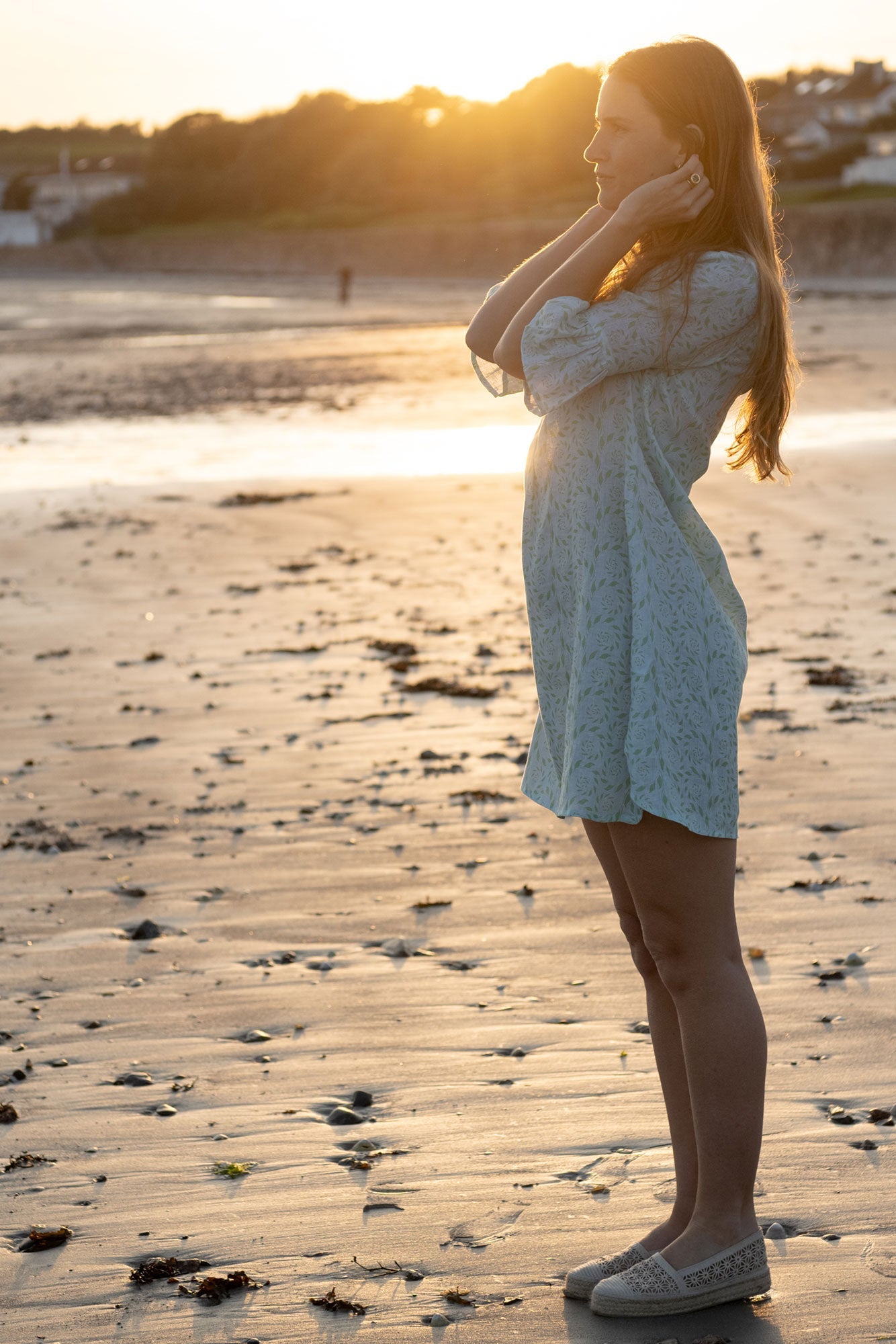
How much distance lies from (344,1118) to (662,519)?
1731 millimetres

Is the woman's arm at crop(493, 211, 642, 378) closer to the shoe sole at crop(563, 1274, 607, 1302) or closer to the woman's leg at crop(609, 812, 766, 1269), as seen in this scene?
the woman's leg at crop(609, 812, 766, 1269)

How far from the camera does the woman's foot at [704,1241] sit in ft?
8.41

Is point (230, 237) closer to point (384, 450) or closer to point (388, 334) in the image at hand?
point (388, 334)

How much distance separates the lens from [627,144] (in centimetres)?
239

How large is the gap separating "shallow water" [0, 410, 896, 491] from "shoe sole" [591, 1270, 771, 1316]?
39.0 ft

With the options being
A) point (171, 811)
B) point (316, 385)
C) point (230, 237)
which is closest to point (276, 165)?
point (230, 237)

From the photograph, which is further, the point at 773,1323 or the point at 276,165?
the point at 276,165

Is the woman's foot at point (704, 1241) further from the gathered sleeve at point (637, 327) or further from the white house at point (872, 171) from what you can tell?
the white house at point (872, 171)

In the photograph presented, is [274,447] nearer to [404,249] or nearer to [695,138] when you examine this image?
[695,138]

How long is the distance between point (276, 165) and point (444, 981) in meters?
103

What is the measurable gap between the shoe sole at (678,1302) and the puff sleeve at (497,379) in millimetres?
1646

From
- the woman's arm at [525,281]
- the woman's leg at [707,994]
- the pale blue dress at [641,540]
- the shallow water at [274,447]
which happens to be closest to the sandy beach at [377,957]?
the woman's leg at [707,994]

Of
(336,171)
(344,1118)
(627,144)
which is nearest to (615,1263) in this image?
(344,1118)

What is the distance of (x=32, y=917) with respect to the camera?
4684mm
